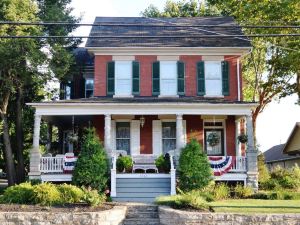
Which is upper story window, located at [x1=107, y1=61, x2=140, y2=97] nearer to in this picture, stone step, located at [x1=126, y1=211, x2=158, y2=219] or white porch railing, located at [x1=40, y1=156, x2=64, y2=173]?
white porch railing, located at [x1=40, y1=156, x2=64, y2=173]

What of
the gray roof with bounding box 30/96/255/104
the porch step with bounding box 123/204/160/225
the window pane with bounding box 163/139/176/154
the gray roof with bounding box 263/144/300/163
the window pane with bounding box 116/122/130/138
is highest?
the gray roof with bounding box 30/96/255/104

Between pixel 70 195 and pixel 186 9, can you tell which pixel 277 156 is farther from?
pixel 70 195

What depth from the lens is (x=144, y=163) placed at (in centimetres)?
2347

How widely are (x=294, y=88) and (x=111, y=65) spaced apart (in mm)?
13358

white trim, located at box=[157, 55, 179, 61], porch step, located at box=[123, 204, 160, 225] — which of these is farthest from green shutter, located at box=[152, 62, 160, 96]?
porch step, located at box=[123, 204, 160, 225]

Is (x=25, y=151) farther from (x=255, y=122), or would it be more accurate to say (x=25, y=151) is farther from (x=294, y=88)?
(x=294, y=88)

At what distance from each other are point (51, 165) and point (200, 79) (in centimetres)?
904

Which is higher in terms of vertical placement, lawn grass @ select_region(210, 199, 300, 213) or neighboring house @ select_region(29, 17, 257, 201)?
neighboring house @ select_region(29, 17, 257, 201)

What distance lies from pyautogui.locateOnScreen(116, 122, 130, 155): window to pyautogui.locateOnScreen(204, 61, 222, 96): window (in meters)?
4.62

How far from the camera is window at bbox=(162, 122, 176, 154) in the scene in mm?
24875

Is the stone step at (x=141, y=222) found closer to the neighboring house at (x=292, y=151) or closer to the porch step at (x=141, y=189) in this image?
the porch step at (x=141, y=189)

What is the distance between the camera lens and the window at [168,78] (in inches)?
990

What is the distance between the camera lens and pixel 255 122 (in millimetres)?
32406

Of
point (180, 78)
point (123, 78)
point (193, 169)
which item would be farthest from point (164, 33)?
point (193, 169)
